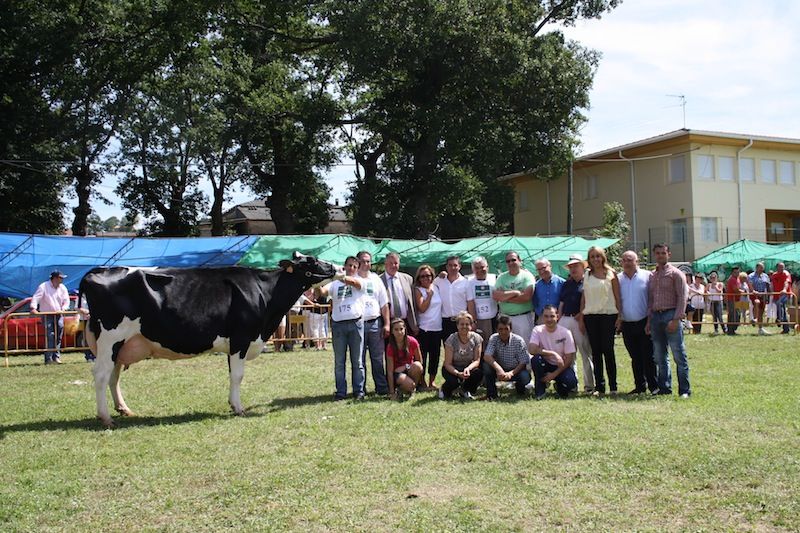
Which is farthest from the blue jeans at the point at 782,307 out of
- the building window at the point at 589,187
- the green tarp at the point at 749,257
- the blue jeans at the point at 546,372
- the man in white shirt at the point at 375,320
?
the building window at the point at 589,187

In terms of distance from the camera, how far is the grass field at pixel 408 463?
17.9ft

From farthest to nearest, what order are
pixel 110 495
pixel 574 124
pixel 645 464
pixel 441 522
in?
1. pixel 574 124
2. pixel 645 464
3. pixel 110 495
4. pixel 441 522

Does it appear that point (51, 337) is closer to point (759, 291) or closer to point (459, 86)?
point (759, 291)

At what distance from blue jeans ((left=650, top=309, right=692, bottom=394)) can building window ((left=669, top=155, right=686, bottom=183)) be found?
100 feet

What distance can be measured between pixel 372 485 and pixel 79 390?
24.1ft

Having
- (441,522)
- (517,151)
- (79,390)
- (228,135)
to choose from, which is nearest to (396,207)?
(517,151)

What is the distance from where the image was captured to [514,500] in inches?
227

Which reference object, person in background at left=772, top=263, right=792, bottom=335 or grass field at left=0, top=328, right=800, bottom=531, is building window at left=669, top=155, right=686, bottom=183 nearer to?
person in background at left=772, top=263, right=792, bottom=335

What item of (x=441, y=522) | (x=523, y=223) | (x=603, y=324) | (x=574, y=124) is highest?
(x=574, y=124)

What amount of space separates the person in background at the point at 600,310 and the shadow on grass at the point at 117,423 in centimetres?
457

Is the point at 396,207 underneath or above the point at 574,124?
underneath

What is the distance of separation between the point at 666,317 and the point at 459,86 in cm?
2297

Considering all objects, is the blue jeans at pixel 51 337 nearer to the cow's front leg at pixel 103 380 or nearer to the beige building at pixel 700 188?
the cow's front leg at pixel 103 380

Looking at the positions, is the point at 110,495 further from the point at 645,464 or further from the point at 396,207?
the point at 396,207
